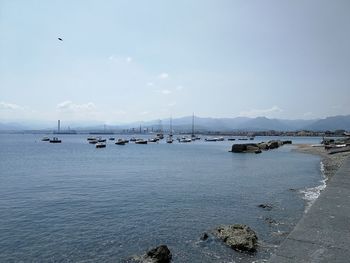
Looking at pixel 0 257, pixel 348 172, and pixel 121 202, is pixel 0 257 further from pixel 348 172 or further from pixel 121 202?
pixel 348 172

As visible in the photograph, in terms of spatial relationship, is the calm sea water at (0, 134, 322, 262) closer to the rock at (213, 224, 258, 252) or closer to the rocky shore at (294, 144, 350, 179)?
the rock at (213, 224, 258, 252)

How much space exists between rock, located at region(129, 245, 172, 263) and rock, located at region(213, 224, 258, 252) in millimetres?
3312

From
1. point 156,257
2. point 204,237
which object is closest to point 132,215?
point 204,237

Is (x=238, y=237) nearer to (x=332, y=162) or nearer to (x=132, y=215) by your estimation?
(x=132, y=215)

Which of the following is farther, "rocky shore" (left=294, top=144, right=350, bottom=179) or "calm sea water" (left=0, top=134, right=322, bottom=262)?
"rocky shore" (left=294, top=144, right=350, bottom=179)

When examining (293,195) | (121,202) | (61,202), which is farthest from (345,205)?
(61,202)

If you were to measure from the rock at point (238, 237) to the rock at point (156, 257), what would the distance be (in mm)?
3312

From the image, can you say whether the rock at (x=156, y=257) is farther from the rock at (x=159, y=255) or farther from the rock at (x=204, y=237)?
the rock at (x=204, y=237)

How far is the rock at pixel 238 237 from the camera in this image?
15193 millimetres

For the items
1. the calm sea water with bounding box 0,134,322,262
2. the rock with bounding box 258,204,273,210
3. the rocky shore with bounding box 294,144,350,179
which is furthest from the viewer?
the rocky shore with bounding box 294,144,350,179

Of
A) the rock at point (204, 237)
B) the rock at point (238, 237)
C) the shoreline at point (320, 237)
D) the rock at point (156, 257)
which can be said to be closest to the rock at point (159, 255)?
the rock at point (156, 257)

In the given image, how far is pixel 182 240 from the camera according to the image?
55.1 ft

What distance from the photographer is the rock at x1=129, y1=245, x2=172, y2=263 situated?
13.7 meters

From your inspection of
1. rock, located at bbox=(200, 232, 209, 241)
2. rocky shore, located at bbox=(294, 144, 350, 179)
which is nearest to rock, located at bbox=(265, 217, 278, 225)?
rock, located at bbox=(200, 232, 209, 241)
